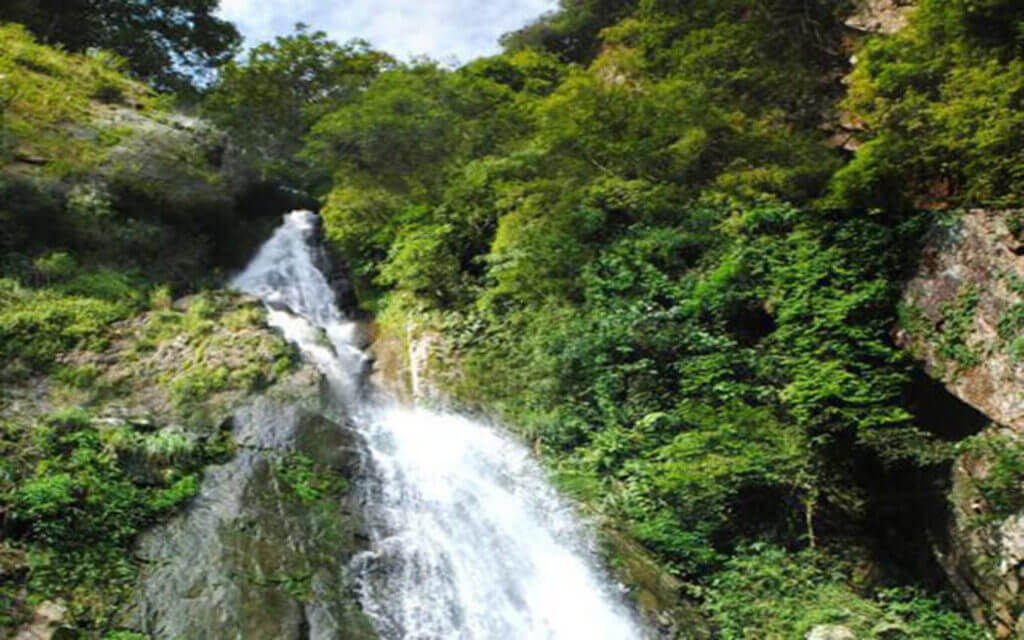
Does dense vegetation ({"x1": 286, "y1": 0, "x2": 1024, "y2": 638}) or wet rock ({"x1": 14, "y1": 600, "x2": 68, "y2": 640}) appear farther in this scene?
dense vegetation ({"x1": 286, "y1": 0, "x2": 1024, "y2": 638})

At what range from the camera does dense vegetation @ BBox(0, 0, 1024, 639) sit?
762cm

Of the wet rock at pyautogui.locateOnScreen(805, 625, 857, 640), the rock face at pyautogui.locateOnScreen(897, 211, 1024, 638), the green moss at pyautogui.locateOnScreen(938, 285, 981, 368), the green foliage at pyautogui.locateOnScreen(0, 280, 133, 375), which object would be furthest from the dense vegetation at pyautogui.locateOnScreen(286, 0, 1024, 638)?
the green foliage at pyautogui.locateOnScreen(0, 280, 133, 375)

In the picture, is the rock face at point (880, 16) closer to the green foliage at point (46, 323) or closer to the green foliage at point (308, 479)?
the green foliage at point (308, 479)

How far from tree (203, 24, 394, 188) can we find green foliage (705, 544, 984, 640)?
15.5m

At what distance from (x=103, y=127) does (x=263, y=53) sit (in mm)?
Answer: 5727

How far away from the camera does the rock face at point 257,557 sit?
5.73m

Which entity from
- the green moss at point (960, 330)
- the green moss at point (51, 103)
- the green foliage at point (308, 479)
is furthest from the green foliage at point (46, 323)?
the green moss at point (960, 330)

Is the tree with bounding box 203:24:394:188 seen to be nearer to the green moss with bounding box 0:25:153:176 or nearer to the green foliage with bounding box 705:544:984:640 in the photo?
the green moss with bounding box 0:25:153:176

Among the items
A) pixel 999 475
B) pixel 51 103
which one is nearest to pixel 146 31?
pixel 51 103

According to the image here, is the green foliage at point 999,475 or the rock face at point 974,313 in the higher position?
the rock face at point 974,313

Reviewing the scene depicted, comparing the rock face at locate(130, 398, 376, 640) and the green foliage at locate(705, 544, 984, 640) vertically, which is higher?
the green foliage at locate(705, 544, 984, 640)

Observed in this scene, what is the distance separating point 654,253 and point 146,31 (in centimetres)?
2021

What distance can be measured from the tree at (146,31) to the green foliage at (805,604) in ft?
72.0

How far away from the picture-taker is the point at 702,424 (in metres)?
8.19
